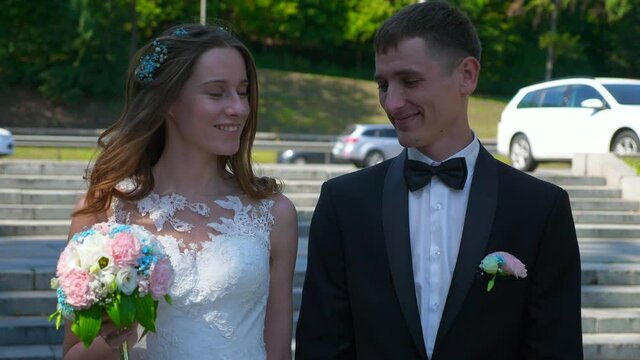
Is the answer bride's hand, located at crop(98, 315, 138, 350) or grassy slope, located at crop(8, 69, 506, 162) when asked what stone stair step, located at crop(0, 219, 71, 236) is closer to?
bride's hand, located at crop(98, 315, 138, 350)

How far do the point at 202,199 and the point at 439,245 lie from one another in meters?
1.26

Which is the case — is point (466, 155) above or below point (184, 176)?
above

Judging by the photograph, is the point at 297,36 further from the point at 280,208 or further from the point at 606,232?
the point at 280,208

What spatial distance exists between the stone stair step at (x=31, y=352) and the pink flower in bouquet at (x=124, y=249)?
4674mm

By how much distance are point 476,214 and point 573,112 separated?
14.7 meters

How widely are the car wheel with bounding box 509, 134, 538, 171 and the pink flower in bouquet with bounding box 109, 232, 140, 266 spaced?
15.1 meters

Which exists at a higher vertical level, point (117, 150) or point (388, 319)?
point (117, 150)

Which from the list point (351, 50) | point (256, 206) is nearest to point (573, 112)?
point (256, 206)

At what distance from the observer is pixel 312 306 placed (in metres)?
3.45

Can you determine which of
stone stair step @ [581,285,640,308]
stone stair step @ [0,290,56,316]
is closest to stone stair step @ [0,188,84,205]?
stone stair step @ [0,290,56,316]

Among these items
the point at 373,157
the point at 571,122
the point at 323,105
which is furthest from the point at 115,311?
the point at 323,105

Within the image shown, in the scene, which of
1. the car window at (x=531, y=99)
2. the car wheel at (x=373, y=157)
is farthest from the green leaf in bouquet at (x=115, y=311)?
the car wheel at (x=373, y=157)

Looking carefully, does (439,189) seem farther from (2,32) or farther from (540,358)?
(2,32)

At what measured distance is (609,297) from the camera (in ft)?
31.3
